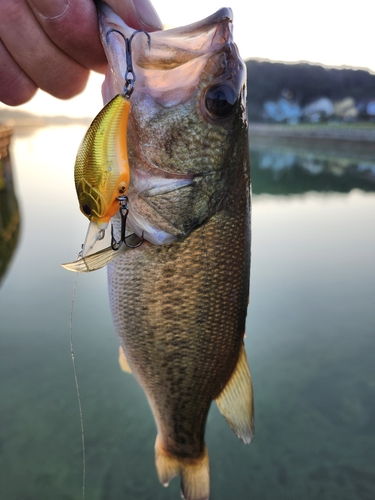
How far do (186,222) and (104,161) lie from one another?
1.14 feet

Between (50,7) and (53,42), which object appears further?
(53,42)

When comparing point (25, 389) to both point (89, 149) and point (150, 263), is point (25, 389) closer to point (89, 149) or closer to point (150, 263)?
point (150, 263)

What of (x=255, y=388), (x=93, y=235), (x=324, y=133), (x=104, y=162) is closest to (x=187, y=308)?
(x=93, y=235)

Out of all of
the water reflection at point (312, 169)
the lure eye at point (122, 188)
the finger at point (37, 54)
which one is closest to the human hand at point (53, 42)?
the finger at point (37, 54)

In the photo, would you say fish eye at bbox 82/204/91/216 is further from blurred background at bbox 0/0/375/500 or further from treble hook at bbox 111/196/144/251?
blurred background at bbox 0/0/375/500

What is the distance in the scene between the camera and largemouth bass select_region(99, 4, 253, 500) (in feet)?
3.46

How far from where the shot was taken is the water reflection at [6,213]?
26.0ft

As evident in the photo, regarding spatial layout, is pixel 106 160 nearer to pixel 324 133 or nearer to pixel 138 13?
pixel 138 13

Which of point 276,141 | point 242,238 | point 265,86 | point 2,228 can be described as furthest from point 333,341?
point 265,86

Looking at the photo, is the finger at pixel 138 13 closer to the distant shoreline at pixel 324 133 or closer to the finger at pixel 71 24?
the finger at pixel 71 24

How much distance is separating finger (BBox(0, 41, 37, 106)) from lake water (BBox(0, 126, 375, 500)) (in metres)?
3.01

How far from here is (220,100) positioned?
3.63ft

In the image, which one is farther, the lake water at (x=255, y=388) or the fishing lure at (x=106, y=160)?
the lake water at (x=255, y=388)

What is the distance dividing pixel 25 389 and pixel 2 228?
684cm
